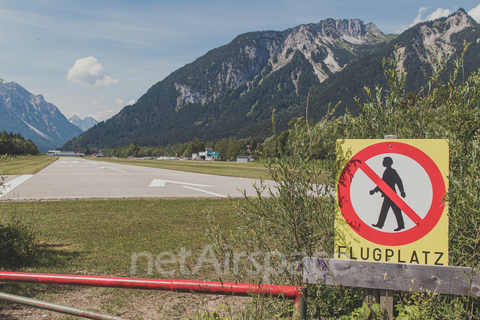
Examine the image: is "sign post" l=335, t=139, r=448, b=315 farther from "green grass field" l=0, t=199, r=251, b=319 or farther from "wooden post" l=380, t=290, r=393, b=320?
"green grass field" l=0, t=199, r=251, b=319

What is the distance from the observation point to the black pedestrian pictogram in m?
2.33

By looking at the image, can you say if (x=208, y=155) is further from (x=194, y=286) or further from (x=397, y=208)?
(x=397, y=208)

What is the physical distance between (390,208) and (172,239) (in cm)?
598

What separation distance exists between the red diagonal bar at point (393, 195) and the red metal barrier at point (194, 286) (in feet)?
3.19

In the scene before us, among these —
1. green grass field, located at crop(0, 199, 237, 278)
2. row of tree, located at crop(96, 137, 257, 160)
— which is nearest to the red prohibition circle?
green grass field, located at crop(0, 199, 237, 278)

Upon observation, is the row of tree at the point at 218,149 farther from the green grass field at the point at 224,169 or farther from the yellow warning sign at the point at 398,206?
the yellow warning sign at the point at 398,206

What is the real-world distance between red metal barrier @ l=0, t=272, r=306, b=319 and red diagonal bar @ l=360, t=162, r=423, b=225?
973mm

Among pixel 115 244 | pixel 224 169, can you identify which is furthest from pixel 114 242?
pixel 224 169

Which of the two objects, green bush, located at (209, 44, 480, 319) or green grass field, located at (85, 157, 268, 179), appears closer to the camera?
green bush, located at (209, 44, 480, 319)

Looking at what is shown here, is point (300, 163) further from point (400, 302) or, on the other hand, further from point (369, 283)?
point (400, 302)

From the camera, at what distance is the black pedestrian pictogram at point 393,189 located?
233cm

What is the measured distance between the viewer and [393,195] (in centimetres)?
234

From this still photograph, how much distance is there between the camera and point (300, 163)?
281 cm

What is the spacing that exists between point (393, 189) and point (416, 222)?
302 mm
